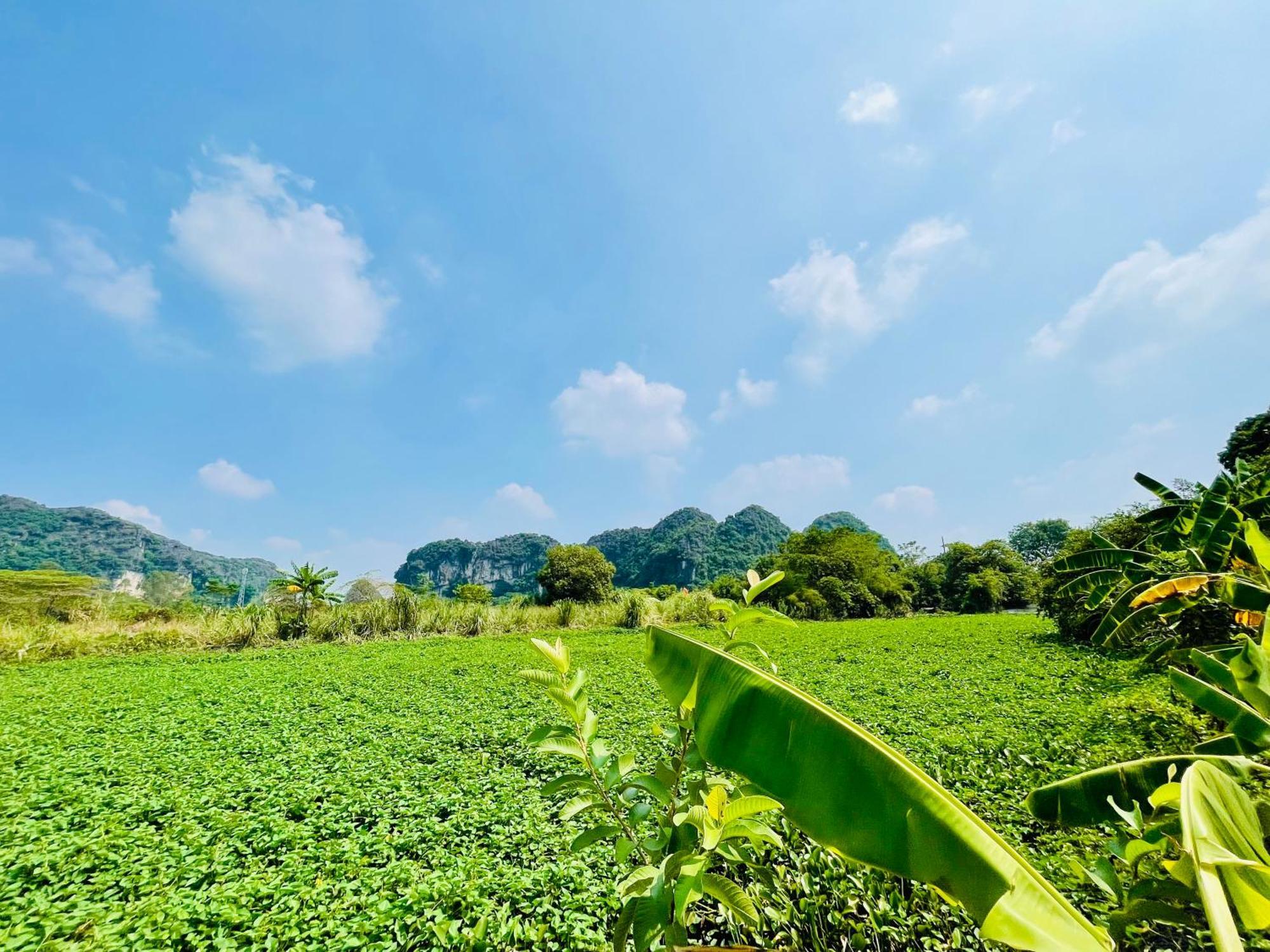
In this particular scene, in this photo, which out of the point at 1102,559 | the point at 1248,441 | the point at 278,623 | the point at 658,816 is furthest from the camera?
the point at 1248,441

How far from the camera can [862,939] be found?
1.57 meters

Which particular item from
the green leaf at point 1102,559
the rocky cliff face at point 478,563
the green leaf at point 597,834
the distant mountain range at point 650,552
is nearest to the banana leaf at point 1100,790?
the green leaf at point 597,834

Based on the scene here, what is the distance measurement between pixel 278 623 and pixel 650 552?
171 feet

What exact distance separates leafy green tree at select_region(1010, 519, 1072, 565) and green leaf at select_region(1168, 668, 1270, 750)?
49.4 m

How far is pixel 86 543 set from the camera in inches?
2458

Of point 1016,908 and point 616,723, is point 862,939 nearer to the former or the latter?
point 1016,908

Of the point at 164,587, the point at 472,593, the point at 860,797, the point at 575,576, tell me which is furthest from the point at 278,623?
the point at 164,587

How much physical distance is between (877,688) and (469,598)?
84.9 feet

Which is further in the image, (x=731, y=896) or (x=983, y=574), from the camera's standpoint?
(x=983, y=574)

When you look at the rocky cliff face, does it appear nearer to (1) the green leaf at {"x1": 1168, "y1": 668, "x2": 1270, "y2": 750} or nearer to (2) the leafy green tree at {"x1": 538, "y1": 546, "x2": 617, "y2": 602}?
(2) the leafy green tree at {"x1": 538, "y1": 546, "x2": 617, "y2": 602}

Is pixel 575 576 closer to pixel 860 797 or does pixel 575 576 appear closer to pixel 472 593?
pixel 472 593

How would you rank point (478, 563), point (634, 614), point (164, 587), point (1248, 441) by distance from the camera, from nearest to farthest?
point (634, 614) → point (1248, 441) → point (164, 587) → point (478, 563)

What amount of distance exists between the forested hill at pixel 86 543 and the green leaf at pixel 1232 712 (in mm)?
70542

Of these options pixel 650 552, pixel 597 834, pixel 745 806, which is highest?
pixel 650 552
